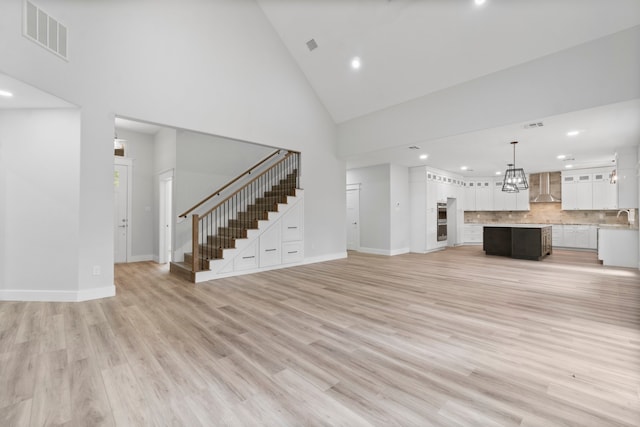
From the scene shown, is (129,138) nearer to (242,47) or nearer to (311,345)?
(242,47)

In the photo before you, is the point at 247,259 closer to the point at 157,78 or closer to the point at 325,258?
the point at 325,258

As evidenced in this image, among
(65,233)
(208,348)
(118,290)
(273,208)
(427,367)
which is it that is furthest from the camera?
(273,208)

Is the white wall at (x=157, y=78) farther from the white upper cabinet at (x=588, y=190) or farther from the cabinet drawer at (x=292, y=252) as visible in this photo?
the white upper cabinet at (x=588, y=190)

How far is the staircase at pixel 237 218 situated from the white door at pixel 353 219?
2857 mm

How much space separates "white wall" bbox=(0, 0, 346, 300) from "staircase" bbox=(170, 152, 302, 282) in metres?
0.68

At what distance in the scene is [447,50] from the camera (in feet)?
15.9

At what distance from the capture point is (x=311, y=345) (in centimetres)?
252

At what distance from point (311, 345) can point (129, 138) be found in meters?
7.26

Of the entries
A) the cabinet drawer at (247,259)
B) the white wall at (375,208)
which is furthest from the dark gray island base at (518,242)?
the cabinet drawer at (247,259)

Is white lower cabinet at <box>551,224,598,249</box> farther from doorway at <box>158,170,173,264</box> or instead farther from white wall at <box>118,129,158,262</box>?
white wall at <box>118,129,158,262</box>

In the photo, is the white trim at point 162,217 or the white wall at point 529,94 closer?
the white wall at point 529,94

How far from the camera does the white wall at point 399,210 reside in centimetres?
838

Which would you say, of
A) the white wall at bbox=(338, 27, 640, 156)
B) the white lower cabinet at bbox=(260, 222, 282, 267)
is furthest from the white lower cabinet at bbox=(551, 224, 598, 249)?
the white lower cabinet at bbox=(260, 222, 282, 267)

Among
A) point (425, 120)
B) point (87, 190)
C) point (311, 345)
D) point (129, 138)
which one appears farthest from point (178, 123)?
point (425, 120)
